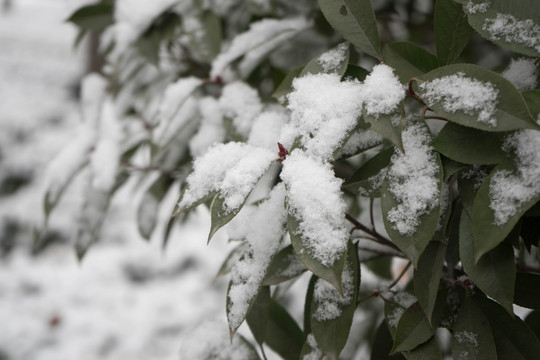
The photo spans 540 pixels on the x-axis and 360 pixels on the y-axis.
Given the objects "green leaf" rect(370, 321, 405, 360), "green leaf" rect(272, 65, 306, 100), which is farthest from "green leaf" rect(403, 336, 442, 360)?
"green leaf" rect(272, 65, 306, 100)

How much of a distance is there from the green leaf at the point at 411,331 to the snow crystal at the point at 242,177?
0.21 m

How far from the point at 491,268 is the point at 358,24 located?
0.95 feet

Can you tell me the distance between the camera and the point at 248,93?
32.0 inches

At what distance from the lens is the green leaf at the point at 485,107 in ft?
1.43

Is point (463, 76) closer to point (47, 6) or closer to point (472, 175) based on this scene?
point (472, 175)

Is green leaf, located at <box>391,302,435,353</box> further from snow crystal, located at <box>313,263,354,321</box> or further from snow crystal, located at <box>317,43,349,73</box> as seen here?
snow crystal, located at <box>317,43,349,73</box>

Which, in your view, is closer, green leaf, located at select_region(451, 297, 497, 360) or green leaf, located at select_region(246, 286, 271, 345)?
green leaf, located at select_region(451, 297, 497, 360)

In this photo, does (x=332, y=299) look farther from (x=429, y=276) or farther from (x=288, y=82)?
(x=288, y=82)

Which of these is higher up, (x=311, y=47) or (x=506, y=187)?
(x=506, y=187)

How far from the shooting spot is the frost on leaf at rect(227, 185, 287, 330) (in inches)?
21.7

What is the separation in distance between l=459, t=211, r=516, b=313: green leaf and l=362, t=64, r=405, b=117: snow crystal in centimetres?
13

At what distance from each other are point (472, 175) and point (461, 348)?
0.18 meters

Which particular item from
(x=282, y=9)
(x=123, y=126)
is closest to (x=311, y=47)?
(x=282, y=9)

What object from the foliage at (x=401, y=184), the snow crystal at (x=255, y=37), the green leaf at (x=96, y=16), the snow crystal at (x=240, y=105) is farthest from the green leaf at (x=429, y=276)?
the green leaf at (x=96, y=16)
